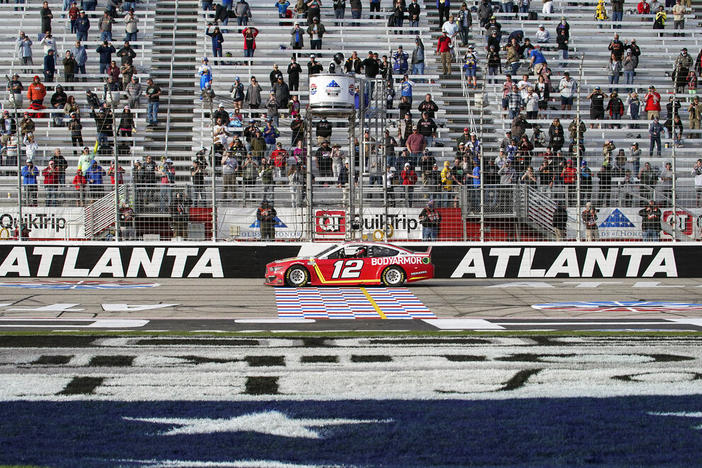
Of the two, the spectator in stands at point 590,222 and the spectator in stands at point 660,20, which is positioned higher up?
the spectator in stands at point 660,20

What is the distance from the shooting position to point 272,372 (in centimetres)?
872

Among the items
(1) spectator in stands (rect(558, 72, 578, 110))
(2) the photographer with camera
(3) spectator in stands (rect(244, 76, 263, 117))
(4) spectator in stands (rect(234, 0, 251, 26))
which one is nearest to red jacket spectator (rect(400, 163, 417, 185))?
(2) the photographer with camera

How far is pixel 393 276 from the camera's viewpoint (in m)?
18.4

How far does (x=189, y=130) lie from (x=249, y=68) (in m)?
3.11

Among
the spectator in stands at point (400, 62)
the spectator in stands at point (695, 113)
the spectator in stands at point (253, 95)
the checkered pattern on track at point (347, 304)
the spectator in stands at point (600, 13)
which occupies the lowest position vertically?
the checkered pattern on track at point (347, 304)

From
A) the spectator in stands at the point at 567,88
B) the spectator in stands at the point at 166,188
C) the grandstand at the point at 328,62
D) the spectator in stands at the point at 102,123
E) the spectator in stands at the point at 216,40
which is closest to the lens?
the spectator in stands at the point at 166,188

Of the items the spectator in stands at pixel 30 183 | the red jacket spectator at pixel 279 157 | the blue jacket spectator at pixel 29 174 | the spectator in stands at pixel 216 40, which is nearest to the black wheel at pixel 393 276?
the red jacket spectator at pixel 279 157

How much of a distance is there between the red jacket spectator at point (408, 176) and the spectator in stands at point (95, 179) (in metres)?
6.71

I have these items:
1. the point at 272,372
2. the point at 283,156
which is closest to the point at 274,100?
the point at 283,156

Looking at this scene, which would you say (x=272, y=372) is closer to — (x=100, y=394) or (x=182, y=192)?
(x=100, y=394)

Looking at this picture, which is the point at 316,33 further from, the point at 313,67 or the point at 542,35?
the point at 542,35

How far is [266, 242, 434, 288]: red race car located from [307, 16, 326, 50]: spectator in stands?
1351cm

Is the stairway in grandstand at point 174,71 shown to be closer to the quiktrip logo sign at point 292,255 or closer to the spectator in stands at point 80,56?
the spectator in stands at point 80,56

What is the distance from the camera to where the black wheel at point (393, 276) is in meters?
18.4
